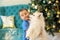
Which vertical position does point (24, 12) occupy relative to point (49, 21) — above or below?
above

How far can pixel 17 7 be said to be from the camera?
4254 millimetres

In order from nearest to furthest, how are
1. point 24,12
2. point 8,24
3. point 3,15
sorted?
point 24,12
point 8,24
point 3,15

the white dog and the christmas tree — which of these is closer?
the white dog

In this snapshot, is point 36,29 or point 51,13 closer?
point 36,29

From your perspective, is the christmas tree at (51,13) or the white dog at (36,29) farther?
the christmas tree at (51,13)

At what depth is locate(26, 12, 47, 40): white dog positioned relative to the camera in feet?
8.09

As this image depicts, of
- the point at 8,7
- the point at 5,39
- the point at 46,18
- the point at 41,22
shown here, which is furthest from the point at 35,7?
the point at 8,7

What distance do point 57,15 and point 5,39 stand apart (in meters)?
1.56

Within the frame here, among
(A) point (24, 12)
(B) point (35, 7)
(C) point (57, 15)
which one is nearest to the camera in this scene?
(A) point (24, 12)

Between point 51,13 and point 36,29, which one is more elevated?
point 51,13

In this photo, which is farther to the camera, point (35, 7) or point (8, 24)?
point (8, 24)

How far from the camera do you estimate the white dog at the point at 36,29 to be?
2.47 metres

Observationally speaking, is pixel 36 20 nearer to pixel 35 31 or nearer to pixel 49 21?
pixel 35 31

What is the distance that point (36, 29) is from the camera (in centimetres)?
250
